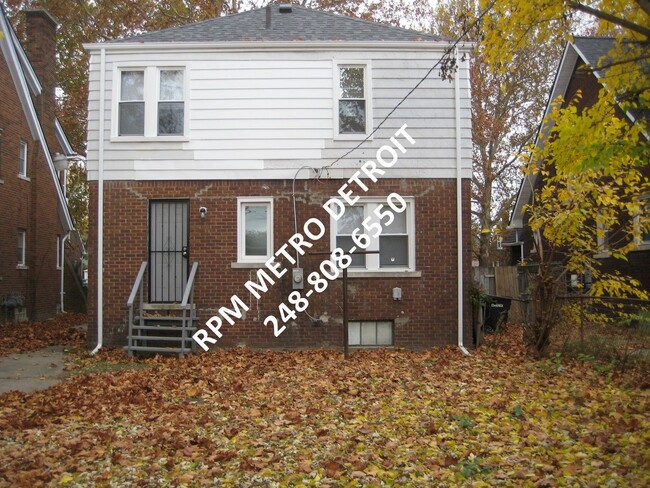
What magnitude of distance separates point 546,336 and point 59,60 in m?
24.6

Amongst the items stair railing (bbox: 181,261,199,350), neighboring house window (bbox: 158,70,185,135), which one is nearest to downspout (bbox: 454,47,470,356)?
stair railing (bbox: 181,261,199,350)

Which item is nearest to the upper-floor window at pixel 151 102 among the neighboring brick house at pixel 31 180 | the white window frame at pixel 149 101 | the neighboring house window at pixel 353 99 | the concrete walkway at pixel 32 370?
the white window frame at pixel 149 101

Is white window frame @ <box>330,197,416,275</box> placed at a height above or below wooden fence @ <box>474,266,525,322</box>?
above

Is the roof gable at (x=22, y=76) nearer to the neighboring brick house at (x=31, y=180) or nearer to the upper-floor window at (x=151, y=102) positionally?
the neighboring brick house at (x=31, y=180)

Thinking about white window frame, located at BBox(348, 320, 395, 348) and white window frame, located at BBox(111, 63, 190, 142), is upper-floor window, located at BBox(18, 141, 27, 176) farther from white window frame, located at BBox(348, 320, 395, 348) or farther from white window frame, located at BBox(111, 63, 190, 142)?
white window frame, located at BBox(348, 320, 395, 348)

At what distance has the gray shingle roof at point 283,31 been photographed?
12.6 metres

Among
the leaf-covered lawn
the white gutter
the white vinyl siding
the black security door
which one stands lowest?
Answer: the leaf-covered lawn

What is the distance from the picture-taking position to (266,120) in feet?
40.5

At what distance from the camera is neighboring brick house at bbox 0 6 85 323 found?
17.8 meters

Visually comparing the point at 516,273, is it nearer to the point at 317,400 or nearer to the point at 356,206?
the point at 356,206

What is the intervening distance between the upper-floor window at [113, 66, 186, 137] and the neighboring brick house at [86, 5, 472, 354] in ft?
0.09

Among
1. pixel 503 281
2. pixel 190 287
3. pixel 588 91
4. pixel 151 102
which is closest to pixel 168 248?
pixel 190 287

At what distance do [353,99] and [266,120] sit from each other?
1.79 metres

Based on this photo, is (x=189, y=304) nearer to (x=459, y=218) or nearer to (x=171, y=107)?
(x=171, y=107)
